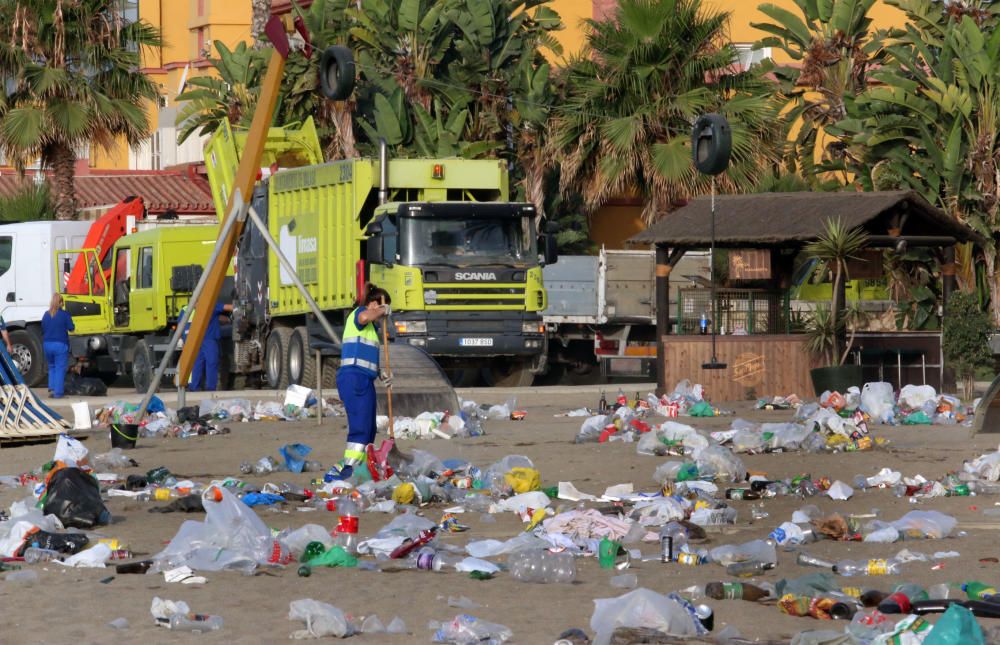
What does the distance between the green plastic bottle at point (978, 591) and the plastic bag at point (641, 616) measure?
1.49 meters

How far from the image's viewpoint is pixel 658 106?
32.6 m

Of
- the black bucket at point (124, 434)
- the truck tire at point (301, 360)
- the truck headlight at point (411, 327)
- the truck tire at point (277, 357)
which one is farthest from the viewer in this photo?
the truck tire at point (277, 357)

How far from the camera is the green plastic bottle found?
8.01 metres

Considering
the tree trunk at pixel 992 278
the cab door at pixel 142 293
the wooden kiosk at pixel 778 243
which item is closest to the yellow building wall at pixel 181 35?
the cab door at pixel 142 293

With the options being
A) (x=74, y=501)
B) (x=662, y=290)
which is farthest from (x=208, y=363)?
(x=74, y=501)

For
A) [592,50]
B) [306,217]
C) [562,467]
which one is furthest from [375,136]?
[562,467]

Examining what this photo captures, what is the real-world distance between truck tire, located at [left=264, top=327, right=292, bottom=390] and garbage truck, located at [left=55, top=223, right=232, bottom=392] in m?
Answer: 1.86

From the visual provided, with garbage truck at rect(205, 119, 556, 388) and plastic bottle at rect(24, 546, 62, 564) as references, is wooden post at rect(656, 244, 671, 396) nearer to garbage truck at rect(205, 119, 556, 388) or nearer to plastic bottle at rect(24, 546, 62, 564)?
garbage truck at rect(205, 119, 556, 388)

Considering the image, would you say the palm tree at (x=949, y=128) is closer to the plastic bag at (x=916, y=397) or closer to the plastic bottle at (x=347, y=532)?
the plastic bag at (x=916, y=397)

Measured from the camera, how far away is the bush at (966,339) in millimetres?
23312

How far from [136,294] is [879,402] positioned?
1422cm

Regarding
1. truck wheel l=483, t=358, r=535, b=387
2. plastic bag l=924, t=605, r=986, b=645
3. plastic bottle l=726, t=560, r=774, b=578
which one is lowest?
plastic bottle l=726, t=560, r=774, b=578

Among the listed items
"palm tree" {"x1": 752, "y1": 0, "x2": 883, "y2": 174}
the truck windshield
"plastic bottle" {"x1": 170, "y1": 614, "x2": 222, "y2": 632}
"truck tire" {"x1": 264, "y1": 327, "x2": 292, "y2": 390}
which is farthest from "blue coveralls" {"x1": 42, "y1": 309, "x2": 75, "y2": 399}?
"plastic bottle" {"x1": 170, "y1": 614, "x2": 222, "y2": 632}

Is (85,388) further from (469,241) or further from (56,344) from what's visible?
(469,241)
